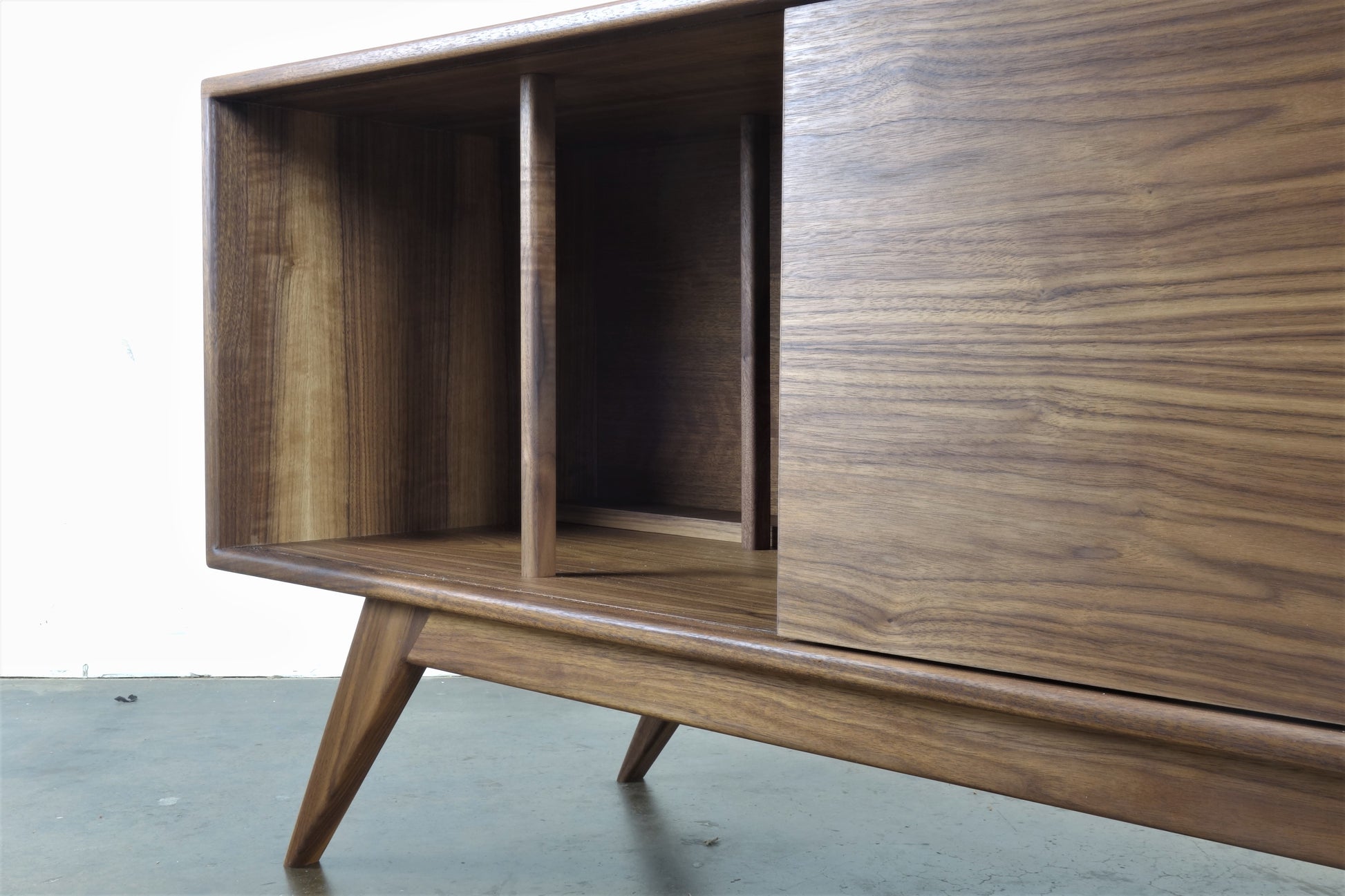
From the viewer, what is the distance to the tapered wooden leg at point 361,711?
3.83ft

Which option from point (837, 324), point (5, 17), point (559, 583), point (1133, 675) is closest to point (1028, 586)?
point (1133, 675)

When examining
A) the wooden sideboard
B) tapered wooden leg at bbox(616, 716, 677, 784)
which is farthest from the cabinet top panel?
tapered wooden leg at bbox(616, 716, 677, 784)

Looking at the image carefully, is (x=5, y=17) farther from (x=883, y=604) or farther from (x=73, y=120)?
(x=883, y=604)

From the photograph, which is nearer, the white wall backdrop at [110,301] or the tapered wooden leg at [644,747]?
the tapered wooden leg at [644,747]

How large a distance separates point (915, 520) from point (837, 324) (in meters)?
0.13

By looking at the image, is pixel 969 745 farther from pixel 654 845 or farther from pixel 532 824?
pixel 532 824

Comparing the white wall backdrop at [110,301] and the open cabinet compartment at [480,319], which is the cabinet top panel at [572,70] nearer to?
the open cabinet compartment at [480,319]

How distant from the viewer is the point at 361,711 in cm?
124

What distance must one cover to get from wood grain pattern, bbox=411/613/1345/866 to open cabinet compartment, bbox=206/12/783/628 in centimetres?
6

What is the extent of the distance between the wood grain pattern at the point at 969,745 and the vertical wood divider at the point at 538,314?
9cm

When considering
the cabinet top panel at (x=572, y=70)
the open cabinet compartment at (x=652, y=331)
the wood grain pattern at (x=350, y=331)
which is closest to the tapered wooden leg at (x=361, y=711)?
the wood grain pattern at (x=350, y=331)

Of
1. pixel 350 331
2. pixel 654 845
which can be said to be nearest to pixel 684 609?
pixel 350 331

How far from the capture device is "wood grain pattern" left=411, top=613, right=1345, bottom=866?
25.3 inches

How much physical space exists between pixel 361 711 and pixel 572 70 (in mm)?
649
